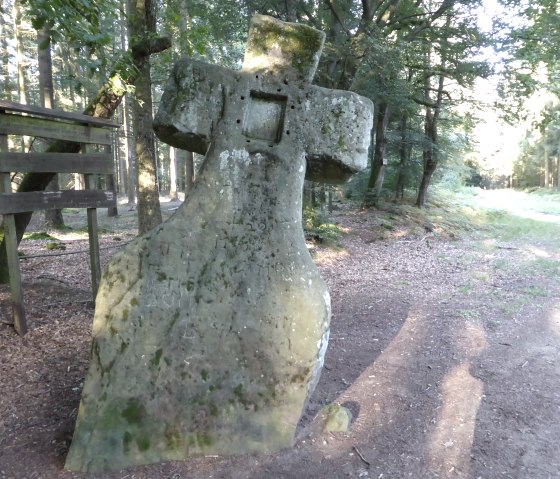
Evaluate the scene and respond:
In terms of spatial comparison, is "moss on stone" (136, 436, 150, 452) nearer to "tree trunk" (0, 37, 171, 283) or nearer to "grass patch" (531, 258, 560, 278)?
Answer: "tree trunk" (0, 37, 171, 283)

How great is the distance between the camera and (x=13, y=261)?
453 cm

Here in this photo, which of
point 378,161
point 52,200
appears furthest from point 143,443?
point 378,161

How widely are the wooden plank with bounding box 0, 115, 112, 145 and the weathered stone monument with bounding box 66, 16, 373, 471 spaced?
2.23 metres

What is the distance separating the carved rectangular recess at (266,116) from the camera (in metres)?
3.53

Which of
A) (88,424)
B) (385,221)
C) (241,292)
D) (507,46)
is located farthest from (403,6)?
(88,424)

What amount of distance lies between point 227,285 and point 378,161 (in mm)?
15100

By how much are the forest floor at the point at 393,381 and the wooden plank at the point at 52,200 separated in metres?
1.35

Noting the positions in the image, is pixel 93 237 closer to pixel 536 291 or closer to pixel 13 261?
pixel 13 261

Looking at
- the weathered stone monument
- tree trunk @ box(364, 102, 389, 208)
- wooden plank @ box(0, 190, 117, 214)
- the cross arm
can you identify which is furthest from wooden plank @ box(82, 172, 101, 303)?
tree trunk @ box(364, 102, 389, 208)

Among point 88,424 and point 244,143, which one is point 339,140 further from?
point 88,424

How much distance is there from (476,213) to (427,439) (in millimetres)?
20162

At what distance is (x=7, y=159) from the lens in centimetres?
445

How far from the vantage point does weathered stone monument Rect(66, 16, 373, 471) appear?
9.95 feet

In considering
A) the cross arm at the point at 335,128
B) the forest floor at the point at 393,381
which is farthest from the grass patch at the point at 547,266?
the cross arm at the point at 335,128
